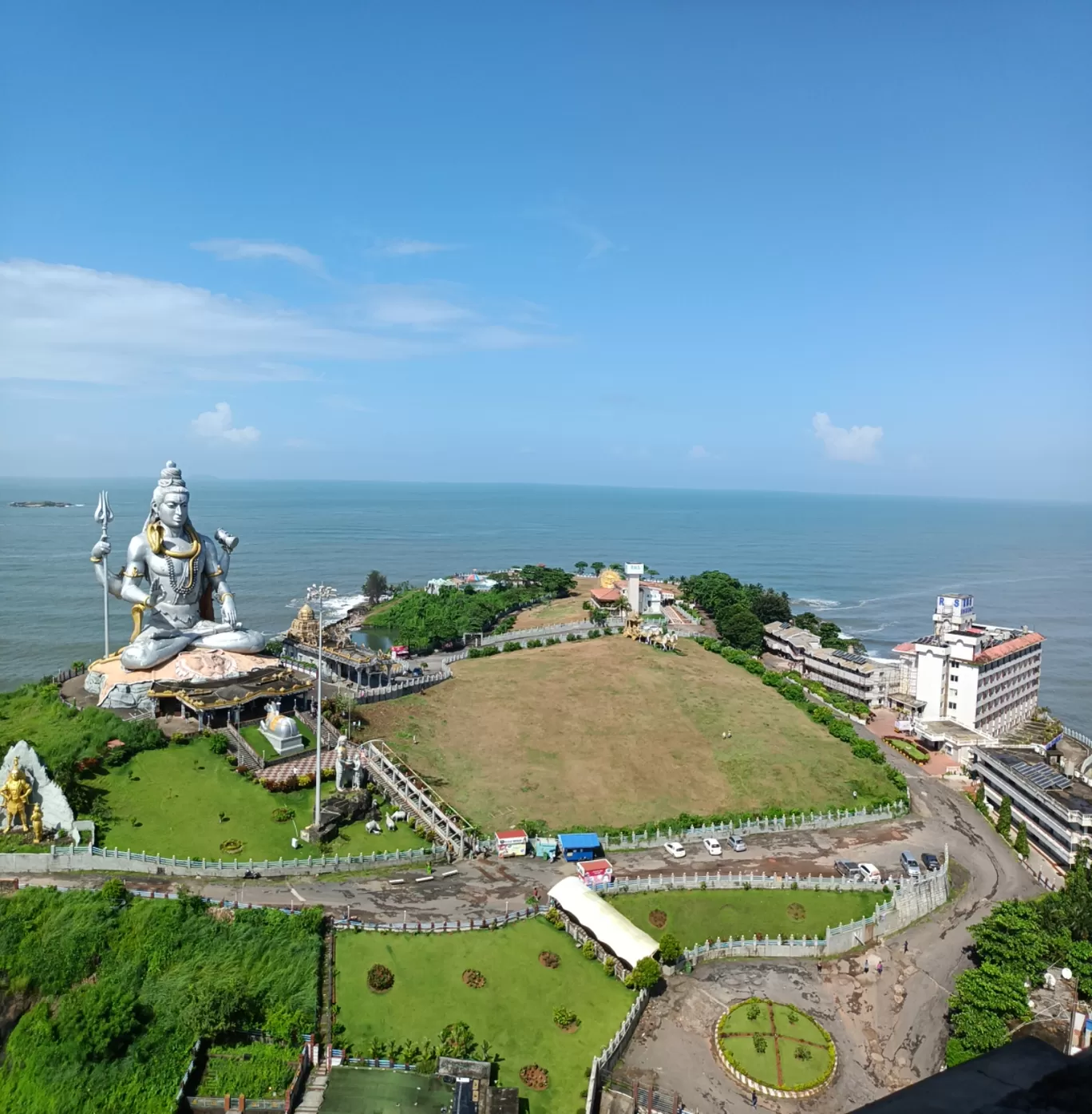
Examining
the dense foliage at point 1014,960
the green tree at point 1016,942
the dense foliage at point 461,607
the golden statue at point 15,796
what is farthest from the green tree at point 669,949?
the dense foliage at point 461,607

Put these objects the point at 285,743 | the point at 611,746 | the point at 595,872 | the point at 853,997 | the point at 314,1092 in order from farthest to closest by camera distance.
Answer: the point at 611,746 → the point at 285,743 → the point at 595,872 → the point at 853,997 → the point at 314,1092

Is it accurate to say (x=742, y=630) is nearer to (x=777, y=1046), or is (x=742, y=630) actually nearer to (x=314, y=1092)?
(x=777, y=1046)

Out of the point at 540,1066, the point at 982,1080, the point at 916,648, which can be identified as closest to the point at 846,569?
the point at 916,648

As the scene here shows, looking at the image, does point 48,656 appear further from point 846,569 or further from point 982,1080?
point 846,569

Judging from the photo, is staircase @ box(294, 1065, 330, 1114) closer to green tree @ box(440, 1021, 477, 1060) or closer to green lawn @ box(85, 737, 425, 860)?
green tree @ box(440, 1021, 477, 1060)

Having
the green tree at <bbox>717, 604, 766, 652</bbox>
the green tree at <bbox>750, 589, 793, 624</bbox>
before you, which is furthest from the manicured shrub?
the green tree at <bbox>750, 589, 793, 624</bbox>

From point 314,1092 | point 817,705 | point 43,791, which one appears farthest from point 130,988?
point 817,705
